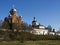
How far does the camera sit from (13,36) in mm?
63094

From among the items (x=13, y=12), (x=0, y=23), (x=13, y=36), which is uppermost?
(x=13, y=12)

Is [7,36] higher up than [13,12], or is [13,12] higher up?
[13,12]

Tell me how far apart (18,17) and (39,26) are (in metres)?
26.6

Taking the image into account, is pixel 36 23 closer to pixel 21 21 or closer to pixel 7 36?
pixel 21 21

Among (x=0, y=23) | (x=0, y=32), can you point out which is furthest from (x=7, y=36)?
(x=0, y=23)

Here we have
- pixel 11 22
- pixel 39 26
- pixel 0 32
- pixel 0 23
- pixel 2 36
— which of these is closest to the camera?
pixel 2 36

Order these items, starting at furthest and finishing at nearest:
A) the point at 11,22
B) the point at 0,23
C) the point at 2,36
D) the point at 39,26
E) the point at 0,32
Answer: the point at 39,26 → the point at 11,22 → the point at 0,23 → the point at 0,32 → the point at 2,36

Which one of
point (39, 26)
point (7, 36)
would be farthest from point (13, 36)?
point (39, 26)

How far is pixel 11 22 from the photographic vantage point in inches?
3930

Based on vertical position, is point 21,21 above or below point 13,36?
above

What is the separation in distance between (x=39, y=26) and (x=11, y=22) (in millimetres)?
32177

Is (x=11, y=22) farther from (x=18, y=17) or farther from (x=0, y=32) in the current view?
(x=0, y=32)

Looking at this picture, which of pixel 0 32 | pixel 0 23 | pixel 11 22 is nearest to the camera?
pixel 0 32

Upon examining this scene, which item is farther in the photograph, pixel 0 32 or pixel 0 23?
pixel 0 23
